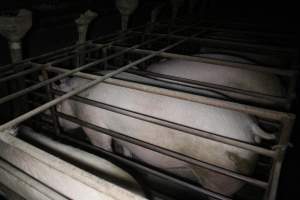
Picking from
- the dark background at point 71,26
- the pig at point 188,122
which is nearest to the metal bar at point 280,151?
the pig at point 188,122

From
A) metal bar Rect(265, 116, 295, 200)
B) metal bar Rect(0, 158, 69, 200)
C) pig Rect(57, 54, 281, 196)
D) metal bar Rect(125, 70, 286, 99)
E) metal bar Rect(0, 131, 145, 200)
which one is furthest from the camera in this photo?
metal bar Rect(125, 70, 286, 99)

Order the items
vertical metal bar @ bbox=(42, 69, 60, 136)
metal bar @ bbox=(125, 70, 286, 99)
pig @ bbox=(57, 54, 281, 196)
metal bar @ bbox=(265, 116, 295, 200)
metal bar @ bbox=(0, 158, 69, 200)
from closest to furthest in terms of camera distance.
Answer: metal bar @ bbox=(0, 158, 69, 200), metal bar @ bbox=(265, 116, 295, 200), pig @ bbox=(57, 54, 281, 196), metal bar @ bbox=(125, 70, 286, 99), vertical metal bar @ bbox=(42, 69, 60, 136)

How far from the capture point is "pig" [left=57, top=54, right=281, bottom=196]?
1734 millimetres

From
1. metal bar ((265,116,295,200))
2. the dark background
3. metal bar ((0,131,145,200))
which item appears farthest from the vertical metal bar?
metal bar ((265,116,295,200))

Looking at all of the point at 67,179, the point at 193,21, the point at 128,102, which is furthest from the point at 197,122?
the point at 193,21

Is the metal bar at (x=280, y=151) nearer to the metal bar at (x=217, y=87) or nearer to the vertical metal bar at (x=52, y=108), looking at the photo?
the metal bar at (x=217, y=87)

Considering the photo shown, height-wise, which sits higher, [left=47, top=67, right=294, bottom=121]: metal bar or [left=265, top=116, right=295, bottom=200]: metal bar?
[left=47, top=67, right=294, bottom=121]: metal bar

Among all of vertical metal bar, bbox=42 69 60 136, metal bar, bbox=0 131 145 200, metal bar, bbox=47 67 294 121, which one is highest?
metal bar, bbox=47 67 294 121

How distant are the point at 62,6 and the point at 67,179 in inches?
148

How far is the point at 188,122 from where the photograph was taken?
5.89 feet

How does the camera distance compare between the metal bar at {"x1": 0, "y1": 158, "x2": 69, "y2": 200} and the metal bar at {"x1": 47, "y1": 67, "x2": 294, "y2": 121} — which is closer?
the metal bar at {"x1": 0, "y1": 158, "x2": 69, "y2": 200}

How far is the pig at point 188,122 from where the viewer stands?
5.69ft

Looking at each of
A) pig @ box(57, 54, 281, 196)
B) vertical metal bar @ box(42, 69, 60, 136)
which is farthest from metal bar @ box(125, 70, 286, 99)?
vertical metal bar @ box(42, 69, 60, 136)

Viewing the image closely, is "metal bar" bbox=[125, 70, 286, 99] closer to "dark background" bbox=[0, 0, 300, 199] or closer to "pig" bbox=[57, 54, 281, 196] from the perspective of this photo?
"pig" bbox=[57, 54, 281, 196]
